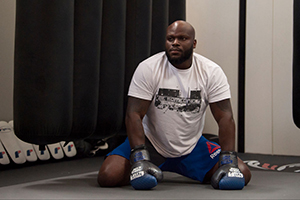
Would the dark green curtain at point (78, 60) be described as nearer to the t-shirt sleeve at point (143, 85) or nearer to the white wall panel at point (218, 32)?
the t-shirt sleeve at point (143, 85)

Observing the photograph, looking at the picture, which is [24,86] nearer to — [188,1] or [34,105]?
[34,105]

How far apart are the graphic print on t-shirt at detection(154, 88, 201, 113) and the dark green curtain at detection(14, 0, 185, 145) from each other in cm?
42

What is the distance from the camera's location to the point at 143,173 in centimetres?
166

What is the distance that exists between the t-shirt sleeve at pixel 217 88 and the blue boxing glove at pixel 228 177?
12.2 inches

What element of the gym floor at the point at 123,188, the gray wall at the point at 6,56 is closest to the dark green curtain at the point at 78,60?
the gym floor at the point at 123,188

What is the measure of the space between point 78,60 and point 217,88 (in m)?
0.78

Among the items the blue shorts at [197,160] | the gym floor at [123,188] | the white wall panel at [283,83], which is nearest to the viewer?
the gym floor at [123,188]

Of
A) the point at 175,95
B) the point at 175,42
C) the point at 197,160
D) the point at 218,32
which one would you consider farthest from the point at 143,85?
the point at 218,32

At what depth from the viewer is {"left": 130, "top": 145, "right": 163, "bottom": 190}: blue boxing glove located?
167 cm

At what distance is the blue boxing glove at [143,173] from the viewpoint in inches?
65.8

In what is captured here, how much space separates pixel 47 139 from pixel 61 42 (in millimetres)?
501

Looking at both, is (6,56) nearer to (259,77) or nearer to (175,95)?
(175,95)

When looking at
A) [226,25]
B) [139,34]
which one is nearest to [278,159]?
[226,25]

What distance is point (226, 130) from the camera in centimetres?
187
